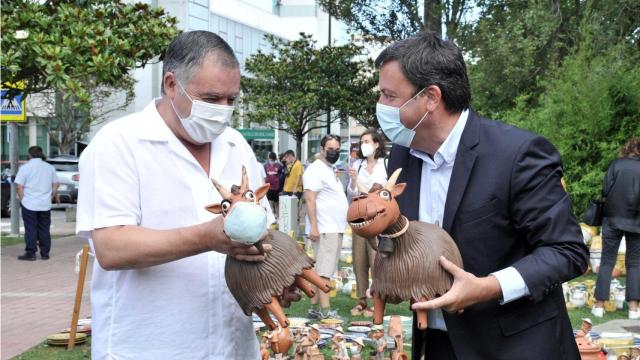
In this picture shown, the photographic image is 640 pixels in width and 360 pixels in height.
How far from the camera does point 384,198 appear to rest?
2.55m

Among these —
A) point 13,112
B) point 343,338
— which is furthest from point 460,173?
point 13,112

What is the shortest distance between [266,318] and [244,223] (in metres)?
0.52

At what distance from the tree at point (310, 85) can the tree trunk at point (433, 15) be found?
18.2ft

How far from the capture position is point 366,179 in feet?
30.3

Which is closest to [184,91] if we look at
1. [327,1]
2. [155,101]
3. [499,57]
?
[155,101]

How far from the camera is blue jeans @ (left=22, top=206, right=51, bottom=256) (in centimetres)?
1373

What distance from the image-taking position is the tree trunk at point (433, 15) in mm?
21078

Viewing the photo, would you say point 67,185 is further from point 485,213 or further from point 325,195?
point 485,213

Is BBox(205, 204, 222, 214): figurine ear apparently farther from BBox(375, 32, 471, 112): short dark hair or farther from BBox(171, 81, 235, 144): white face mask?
BBox(375, 32, 471, 112): short dark hair

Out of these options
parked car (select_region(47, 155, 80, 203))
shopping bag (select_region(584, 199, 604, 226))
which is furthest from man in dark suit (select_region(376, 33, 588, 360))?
parked car (select_region(47, 155, 80, 203))

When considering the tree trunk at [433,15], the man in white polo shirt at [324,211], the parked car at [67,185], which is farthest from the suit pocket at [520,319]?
the parked car at [67,185]

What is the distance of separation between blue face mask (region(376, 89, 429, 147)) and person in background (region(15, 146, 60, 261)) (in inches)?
474

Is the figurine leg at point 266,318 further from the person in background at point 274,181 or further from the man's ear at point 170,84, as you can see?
the person in background at point 274,181

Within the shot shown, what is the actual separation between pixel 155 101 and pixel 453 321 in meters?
1.32
